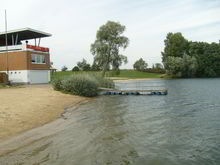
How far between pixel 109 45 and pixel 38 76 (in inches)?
567

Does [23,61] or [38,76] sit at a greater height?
[23,61]

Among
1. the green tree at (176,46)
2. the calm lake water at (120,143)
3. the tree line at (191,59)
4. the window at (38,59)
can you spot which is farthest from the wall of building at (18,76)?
the green tree at (176,46)

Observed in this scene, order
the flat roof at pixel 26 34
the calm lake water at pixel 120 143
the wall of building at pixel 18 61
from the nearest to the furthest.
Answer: the calm lake water at pixel 120 143 < the wall of building at pixel 18 61 < the flat roof at pixel 26 34

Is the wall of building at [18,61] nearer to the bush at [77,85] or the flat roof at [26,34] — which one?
the flat roof at [26,34]

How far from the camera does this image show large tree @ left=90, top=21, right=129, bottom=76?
39.1m

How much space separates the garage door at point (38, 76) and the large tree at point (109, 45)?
9774 millimetres

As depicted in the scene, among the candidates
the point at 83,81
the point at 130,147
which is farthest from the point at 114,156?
the point at 83,81

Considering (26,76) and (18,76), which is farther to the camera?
(18,76)

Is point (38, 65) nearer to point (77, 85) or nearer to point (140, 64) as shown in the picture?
point (77, 85)

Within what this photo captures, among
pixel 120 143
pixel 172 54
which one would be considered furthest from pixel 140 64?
pixel 120 143

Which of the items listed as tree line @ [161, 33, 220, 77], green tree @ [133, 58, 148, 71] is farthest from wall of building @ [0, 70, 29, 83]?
green tree @ [133, 58, 148, 71]

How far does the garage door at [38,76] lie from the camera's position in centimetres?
3266

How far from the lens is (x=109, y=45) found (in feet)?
130

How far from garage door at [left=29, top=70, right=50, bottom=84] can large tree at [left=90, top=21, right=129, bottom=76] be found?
977 cm
